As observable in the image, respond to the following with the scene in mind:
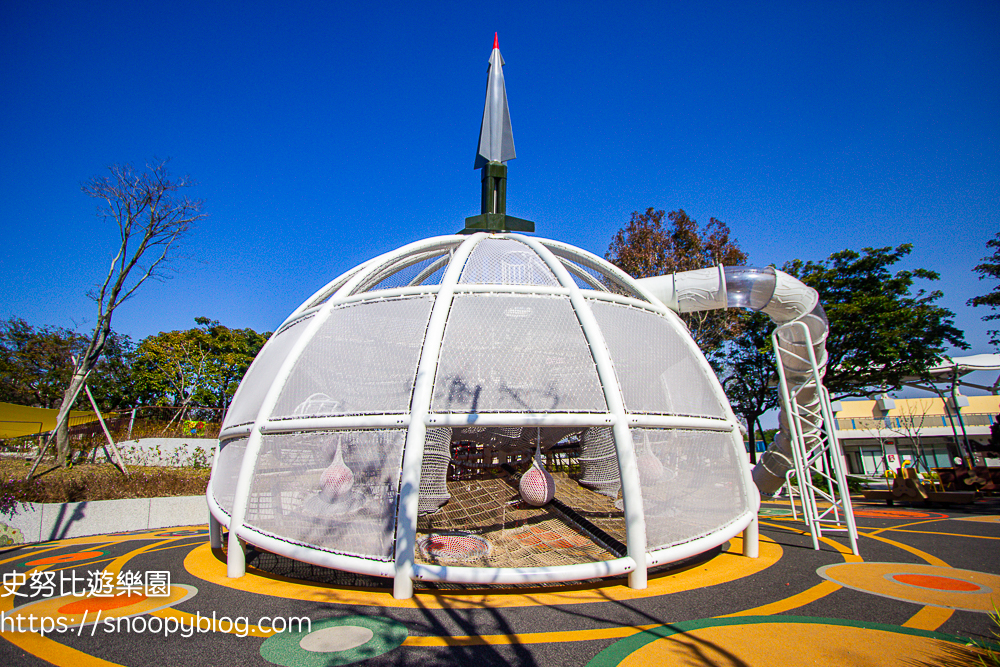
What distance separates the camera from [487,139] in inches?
467

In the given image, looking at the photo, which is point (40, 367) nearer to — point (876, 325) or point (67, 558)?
point (67, 558)

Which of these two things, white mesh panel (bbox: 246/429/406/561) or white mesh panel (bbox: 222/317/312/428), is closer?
white mesh panel (bbox: 246/429/406/561)

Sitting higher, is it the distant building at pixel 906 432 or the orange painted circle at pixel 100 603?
the distant building at pixel 906 432

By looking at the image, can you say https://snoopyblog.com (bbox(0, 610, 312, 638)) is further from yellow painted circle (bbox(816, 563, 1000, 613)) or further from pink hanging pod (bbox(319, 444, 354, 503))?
yellow painted circle (bbox(816, 563, 1000, 613))

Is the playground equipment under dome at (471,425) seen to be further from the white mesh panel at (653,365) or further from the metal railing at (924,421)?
the metal railing at (924,421)

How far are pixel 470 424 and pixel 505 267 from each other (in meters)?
3.39

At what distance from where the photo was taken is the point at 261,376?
7.96 meters

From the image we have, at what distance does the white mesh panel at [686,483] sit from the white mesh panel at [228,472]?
5858 mm

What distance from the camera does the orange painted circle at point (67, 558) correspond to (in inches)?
317

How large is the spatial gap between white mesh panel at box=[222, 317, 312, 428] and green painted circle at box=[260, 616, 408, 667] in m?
3.61

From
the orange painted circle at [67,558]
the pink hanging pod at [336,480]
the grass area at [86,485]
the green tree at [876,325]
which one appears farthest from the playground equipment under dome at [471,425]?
the green tree at [876,325]

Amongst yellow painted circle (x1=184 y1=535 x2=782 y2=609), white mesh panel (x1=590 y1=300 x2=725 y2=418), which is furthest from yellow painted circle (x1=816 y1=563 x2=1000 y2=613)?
white mesh panel (x1=590 y1=300 x2=725 y2=418)

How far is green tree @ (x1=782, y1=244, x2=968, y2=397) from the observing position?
21797 mm

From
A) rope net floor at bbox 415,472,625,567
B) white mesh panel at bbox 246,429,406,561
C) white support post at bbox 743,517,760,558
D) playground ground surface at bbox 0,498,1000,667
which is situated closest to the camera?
playground ground surface at bbox 0,498,1000,667
